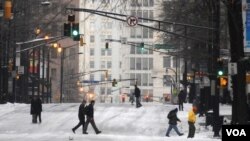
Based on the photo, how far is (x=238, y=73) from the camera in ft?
85.0

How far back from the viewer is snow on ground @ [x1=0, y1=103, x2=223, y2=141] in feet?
96.5

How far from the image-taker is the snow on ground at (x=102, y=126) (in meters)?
29.4

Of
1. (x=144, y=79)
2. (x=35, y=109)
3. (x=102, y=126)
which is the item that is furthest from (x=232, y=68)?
(x=144, y=79)

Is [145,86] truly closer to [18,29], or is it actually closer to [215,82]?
[18,29]

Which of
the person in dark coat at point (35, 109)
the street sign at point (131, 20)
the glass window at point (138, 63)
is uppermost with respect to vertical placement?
the glass window at point (138, 63)

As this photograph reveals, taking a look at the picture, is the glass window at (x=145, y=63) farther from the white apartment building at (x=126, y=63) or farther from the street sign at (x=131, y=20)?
the street sign at (x=131, y=20)

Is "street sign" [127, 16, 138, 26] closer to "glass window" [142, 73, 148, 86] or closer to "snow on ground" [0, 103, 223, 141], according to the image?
"snow on ground" [0, 103, 223, 141]

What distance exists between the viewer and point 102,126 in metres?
36.3

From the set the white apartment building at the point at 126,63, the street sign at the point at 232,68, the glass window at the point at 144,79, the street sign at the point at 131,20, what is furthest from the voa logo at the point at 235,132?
the glass window at the point at 144,79

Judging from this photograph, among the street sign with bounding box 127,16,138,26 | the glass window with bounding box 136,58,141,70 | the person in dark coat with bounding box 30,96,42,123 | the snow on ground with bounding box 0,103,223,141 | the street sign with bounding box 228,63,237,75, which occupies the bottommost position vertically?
the snow on ground with bounding box 0,103,223,141

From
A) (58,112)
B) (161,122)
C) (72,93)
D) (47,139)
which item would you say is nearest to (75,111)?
(58,112)

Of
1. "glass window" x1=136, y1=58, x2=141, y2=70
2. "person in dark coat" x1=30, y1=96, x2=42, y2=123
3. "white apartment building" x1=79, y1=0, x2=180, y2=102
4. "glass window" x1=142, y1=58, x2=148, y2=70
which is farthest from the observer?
"glass window" x1=136, y1=58, x2=141, y2=70

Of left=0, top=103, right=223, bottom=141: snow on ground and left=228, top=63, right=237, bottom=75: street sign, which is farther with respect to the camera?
left=0, top=103, right=223, bottom=141: snow on ground

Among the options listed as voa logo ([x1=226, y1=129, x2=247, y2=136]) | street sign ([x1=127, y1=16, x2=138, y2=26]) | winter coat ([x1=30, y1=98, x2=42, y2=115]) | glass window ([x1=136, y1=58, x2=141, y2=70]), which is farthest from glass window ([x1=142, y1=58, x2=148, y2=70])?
voa logo ([x1=226, y1=129, x2=247, y2=136])
